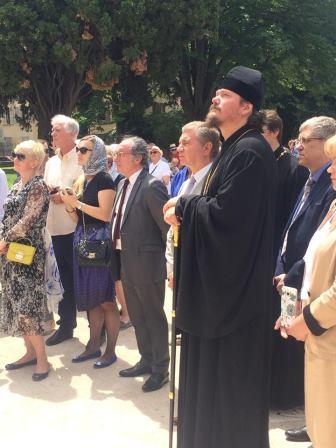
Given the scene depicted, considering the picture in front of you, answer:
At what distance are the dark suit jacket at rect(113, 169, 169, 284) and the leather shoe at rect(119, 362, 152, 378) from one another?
2.66ft

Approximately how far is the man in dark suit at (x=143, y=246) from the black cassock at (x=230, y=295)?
139 centimetres

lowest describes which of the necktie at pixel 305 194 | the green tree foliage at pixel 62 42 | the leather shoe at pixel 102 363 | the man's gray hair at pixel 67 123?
the leather shoe at pixel 102 363

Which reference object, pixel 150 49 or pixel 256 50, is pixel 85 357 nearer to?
pixel 150 49

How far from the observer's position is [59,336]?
5.40 m

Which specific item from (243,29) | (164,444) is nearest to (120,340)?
(164,444)

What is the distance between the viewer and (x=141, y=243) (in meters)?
4.26

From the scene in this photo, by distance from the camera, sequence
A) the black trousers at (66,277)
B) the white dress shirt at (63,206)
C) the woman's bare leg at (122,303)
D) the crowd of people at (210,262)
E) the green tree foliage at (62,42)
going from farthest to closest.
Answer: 1. the green tree foliage at (62,42)
2. the woman's bare leg at (122,303)
3. the black trousers at (66,277)
4. the white dress shirt at (63,206)
5. the crowd of people at (210,262)

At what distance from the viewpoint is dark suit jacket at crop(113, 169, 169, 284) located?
4.25m

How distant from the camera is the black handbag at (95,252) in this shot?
4527 millimetres

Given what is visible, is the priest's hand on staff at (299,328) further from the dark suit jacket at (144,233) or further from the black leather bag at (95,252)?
the black leather bag at (95,252)

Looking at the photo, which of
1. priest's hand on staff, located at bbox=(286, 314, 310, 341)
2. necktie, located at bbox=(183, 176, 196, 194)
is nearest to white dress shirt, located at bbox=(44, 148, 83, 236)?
necktie, located at bbox=(183, 176, 196, 194)

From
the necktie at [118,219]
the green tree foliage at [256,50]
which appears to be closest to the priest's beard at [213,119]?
the necktie at [118,219]

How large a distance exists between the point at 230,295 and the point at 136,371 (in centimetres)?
213

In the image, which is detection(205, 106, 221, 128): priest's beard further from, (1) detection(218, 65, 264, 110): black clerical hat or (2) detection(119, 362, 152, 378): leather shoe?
(2) detection(119, 362, 152, 378): leather shoe
